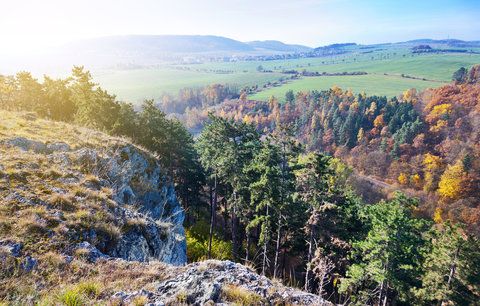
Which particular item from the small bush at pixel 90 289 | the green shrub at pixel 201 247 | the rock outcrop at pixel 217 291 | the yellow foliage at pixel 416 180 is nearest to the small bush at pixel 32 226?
the small bush at pixel 90 289

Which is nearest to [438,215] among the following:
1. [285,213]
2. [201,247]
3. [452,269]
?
[452,269]

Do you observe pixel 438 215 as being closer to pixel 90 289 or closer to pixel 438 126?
pixel 438 126

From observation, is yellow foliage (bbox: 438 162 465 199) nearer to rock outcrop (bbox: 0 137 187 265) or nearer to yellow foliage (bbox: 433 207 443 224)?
yellow foliage (bbox: 433 207 443 224)

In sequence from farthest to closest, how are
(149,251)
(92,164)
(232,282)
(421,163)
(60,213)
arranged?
1. (421,163)
2. (92,164)
3. (149,251)
4. (60,213)
5. (232,282)

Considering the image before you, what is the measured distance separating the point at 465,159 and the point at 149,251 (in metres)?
91.7

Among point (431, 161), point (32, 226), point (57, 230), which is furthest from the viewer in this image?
point (431, 161)

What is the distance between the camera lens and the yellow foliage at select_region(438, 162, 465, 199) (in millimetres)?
75188

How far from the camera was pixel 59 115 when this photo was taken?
1394 inches

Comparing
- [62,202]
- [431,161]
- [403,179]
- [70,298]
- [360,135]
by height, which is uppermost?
[62,202]

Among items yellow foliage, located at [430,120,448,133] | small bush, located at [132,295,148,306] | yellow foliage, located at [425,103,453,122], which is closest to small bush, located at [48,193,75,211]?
small bush, located at [132,295,148,306]

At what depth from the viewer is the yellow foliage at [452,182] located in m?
75.2

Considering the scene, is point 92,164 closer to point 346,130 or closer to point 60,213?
point 60,213

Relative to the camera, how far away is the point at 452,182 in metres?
76.2

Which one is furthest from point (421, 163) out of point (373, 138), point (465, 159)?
point (373, 138)
